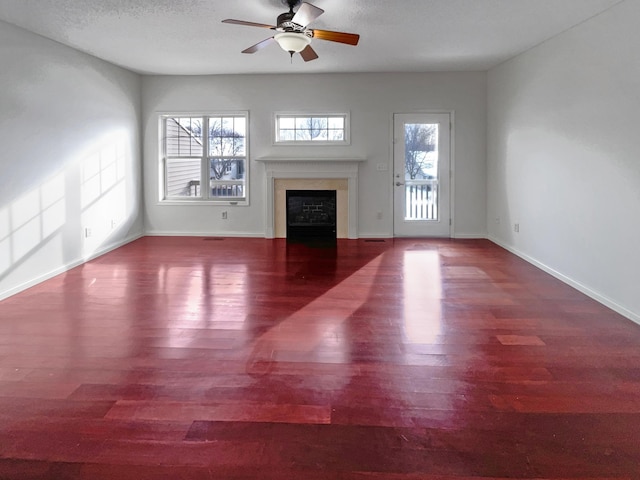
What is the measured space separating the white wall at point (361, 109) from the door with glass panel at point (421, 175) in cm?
14

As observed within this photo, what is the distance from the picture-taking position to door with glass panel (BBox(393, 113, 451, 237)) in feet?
23.0

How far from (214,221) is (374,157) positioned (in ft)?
9.22

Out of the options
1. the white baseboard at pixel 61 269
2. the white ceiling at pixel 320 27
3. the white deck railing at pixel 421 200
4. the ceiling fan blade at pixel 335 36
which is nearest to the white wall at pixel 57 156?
the white baseboard at pixel 61 269

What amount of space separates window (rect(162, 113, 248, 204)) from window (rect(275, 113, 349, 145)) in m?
0.64

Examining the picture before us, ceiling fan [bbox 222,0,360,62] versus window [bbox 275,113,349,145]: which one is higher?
ceiling fan [bbox 222,0,360,62]

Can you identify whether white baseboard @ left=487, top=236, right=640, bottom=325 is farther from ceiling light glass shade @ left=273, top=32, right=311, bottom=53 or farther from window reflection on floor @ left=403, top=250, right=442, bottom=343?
ceiling light glass shade @ left=273, top=32, right=311, bottom=53

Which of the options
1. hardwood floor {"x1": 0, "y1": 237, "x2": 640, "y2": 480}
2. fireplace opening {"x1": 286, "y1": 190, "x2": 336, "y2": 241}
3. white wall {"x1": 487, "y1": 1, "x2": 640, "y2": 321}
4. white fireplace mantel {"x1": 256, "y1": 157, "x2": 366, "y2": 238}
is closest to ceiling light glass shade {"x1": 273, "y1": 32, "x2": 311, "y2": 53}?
hardwood floor {"x1": 0, "y1": 237, "x2": 640, "y2": 480}

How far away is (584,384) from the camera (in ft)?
7.95

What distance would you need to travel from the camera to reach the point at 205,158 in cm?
737

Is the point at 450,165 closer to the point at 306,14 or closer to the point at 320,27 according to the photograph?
the point at 320,27

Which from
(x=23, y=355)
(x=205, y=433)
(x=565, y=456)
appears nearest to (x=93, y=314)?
(x=23, y=355)

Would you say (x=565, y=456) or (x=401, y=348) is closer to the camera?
(x=565, y=456)

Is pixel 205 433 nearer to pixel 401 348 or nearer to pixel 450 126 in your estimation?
pixel 401 348

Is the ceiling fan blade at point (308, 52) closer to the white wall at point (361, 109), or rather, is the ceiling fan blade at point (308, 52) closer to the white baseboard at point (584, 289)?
the white wall at point (361, 109)
